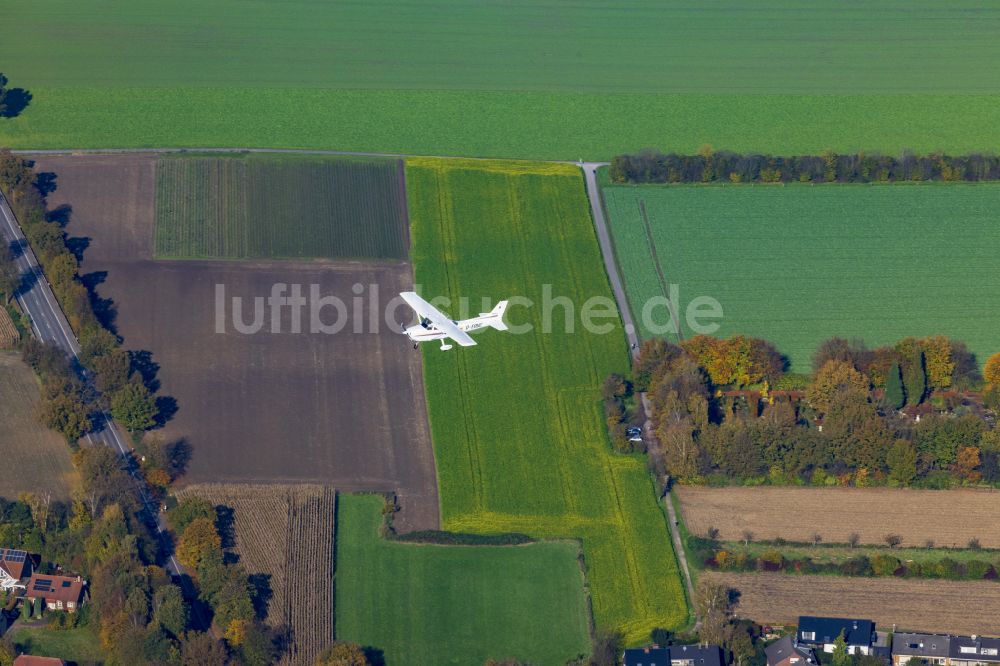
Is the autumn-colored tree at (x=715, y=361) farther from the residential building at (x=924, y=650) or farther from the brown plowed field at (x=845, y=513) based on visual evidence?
the residential building at (x=924, y=650)

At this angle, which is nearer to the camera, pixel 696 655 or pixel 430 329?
pixel 696 655

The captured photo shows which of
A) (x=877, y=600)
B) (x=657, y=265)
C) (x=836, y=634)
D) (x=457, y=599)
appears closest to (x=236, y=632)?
(x=457, y=599)

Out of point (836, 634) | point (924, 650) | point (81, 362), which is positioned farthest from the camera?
point (81, 362)

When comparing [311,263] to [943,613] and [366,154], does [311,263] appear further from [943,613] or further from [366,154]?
[943,613]

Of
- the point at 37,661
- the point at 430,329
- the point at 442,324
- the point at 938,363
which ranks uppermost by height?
the point at 430,329

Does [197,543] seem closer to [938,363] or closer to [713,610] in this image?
[713,610]

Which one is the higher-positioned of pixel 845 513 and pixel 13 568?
pixel 845 513

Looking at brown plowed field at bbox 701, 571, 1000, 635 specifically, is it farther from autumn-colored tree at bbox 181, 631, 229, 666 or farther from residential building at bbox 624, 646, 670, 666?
autumn-colored tree at bbox 181, 631, 229, 666
